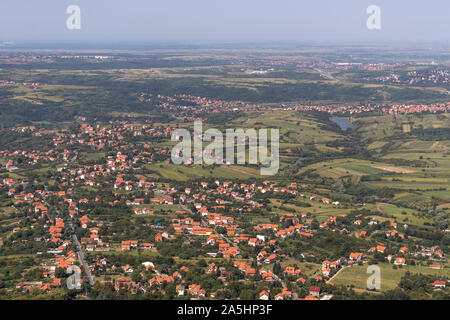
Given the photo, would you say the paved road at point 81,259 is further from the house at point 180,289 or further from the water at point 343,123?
the water at point 343,123

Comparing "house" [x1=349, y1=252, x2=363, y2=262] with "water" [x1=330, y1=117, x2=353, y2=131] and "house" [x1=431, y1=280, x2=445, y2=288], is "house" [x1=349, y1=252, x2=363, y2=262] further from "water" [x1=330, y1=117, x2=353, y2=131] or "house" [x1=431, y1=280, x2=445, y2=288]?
"water" [x1=330, y1=117, x2=353, y2=131]

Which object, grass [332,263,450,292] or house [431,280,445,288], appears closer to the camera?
house [431,280,445,288]

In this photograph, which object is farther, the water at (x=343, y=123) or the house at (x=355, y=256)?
the water at (x=343, y=123)

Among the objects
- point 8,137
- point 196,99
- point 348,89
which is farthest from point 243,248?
point 348,89

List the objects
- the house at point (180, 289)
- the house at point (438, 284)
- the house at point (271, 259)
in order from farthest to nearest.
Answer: the house at point (271, 259) < the house at point (438, 284) < the house at point (180, 289)

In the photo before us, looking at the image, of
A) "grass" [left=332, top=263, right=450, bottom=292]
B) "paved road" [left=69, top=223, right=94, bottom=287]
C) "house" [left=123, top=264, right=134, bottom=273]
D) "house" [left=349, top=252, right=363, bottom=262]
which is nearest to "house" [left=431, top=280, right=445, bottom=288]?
"grass" [left=332, top=263, right=450, bottom=292]

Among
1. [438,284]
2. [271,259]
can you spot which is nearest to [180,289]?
[271,259]

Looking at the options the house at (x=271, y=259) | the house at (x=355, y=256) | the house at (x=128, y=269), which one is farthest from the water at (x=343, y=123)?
the house at (x=128, y=269)
